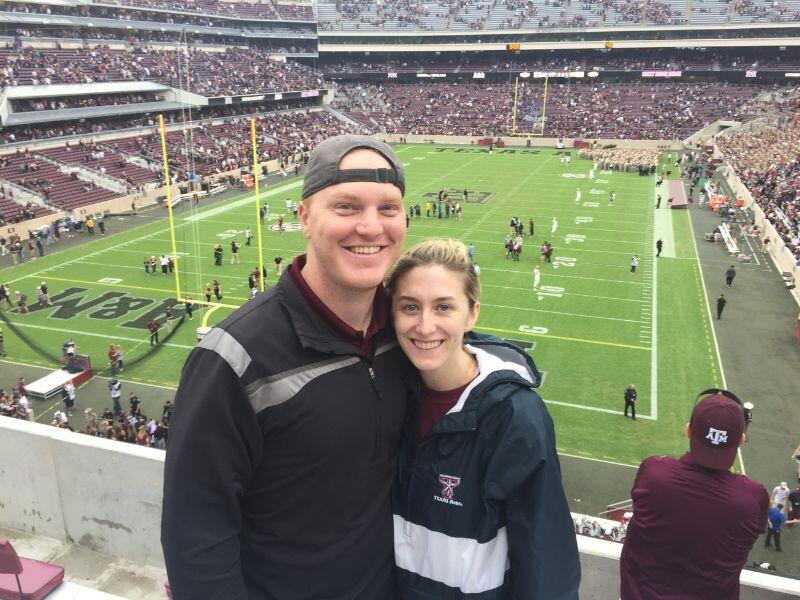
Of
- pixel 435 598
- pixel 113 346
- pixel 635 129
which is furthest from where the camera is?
pixel 635 129

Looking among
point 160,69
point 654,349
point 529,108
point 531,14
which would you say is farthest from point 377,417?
point 531,14

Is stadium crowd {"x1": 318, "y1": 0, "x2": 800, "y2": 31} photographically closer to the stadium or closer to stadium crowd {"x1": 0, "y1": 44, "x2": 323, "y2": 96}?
the stadium

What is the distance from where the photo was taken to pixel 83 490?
3.49 meters

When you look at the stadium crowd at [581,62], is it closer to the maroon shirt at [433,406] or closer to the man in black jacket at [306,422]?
the maroon shirt at [433,406]

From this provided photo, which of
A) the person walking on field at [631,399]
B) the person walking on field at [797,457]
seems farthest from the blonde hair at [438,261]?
the person walking on field at [631,399]

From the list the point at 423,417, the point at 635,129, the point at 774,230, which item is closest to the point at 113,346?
the point at 423,417

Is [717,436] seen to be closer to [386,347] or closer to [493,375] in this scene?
[493,375]

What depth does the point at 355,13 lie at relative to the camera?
7950cm

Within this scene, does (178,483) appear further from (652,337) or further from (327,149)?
(652,337)

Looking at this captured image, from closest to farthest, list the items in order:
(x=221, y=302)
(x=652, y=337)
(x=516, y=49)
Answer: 1. (x=652, y=337)
2. (x=221, y=302)
3. (x=516, y=49)

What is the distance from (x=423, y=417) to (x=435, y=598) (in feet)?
2.15

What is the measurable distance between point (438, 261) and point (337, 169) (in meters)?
0.55

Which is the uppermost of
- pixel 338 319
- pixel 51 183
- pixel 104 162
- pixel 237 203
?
pixel 338 319

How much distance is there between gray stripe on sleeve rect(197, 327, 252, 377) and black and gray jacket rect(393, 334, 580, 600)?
29.8 inches
